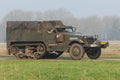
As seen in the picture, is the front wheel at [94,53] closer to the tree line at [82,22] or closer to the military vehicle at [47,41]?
the military vehicle at [47,41]

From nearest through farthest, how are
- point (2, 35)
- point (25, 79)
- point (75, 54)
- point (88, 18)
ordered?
1. point (25, 79)
2. point (75, 54)
3. point (2, 35)
4. point (88, 18)

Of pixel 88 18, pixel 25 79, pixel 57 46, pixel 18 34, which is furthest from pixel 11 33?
pixel 88 18

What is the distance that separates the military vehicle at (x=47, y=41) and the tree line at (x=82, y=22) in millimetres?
114381

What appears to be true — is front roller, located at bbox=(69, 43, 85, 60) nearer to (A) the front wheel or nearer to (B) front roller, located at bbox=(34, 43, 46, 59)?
(A) the front wheel

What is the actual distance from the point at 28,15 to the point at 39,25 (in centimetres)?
12493

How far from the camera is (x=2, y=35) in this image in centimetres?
15125

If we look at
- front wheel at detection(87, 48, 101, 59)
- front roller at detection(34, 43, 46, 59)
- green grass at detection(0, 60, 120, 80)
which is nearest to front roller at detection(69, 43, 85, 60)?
front wheel at detection(87, 48, 101, 59)

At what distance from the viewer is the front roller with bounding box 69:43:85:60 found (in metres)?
27.2

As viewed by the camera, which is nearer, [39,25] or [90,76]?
[90,76]

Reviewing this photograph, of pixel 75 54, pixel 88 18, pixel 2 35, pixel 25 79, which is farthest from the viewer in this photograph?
pixel 88 18

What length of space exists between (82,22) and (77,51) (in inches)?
5090

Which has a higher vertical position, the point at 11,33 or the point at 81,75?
the point at 11,33

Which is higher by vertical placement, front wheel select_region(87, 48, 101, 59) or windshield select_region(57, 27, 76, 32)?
windshield select_region(57, 27, 76, 32)

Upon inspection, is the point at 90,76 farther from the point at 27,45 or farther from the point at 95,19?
the point at 95,19
